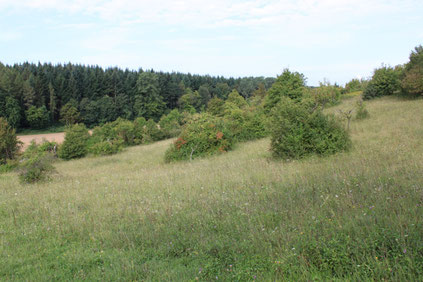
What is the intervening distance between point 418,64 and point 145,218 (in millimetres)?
32181

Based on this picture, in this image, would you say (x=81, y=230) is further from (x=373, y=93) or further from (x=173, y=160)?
(x=373, y=93)

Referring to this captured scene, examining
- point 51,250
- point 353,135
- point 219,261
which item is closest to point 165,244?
point 219,261

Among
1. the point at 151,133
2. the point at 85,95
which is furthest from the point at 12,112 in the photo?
the point at 151,133

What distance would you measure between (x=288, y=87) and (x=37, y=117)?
197 ft

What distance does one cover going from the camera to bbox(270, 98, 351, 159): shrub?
11.5 metres

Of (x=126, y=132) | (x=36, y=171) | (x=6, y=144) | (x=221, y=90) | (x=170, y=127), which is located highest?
(x=221, y=90)

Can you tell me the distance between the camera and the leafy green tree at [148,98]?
81.2 meters

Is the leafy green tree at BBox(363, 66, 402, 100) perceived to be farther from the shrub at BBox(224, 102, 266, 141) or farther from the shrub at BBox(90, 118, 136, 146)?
the shrub at BBox(90, 118, 136, 146)

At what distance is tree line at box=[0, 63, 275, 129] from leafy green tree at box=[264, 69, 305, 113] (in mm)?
50318

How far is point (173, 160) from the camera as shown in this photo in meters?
19.5

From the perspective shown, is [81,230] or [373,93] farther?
[373,93]

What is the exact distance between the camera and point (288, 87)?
29891 mm

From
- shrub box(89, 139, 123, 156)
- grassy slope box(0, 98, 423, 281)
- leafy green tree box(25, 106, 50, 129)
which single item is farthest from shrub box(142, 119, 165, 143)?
grassy slope box(0, 98, 423, 281)

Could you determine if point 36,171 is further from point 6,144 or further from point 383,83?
point 383,83
